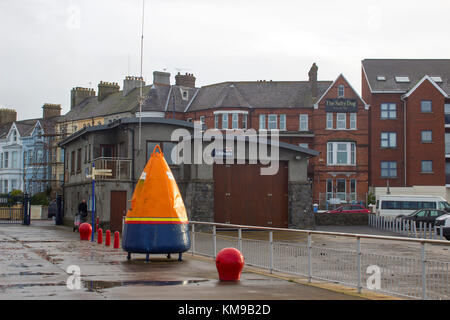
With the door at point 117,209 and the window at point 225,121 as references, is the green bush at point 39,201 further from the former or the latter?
the door at point 117,209

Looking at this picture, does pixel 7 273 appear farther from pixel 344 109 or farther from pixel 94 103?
pixel 94 103

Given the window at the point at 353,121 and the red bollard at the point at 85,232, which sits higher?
the window at the point at 353,121

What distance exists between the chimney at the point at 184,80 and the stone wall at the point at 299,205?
34.2 meters

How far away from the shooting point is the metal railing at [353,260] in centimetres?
975

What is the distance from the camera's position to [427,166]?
58.3 meters

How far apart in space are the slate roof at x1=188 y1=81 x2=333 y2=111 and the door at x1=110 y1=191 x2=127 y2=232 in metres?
27.6

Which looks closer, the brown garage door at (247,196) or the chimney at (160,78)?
the brown garage door at (247,196)

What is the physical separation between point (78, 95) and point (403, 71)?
38.7m

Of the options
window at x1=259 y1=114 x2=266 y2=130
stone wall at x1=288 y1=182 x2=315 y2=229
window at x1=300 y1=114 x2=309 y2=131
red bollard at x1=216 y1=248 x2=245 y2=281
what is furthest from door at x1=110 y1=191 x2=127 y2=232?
window at x1=300 y1=114 x2=309 y2=131

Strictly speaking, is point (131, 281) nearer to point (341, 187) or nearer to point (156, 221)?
point (156, 221)

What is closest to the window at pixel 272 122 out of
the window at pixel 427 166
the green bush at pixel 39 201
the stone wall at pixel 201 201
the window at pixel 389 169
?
the window at pixel 389 169

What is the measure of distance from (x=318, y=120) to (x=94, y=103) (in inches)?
1101
